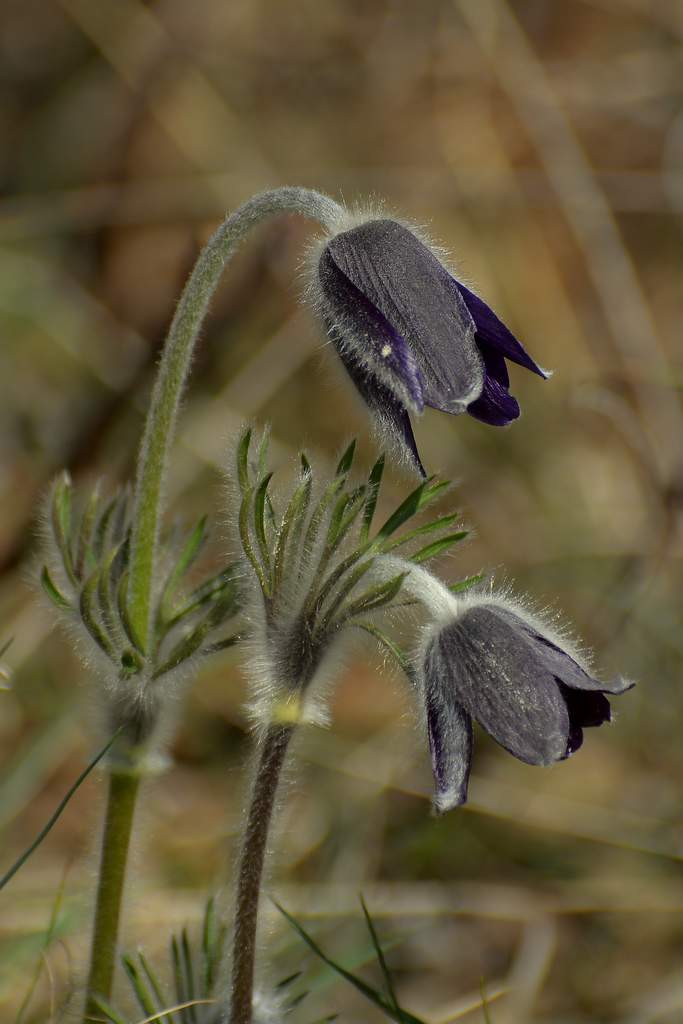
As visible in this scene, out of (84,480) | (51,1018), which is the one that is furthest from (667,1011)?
(84,480)

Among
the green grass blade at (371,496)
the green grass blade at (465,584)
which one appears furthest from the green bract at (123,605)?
the green grass blade at (465,584)

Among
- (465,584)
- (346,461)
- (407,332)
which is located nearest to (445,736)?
(465,584)

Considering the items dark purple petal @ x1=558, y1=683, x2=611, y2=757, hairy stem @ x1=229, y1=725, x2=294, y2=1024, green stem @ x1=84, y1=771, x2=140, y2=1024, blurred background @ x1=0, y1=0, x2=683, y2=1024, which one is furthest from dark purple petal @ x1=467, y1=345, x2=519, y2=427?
green stem @ x1=84, y1=771, x2=140, y2=1024

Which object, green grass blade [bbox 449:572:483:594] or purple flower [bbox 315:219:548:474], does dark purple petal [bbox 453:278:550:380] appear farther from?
green grass blade [bbox 449:572:483:594]

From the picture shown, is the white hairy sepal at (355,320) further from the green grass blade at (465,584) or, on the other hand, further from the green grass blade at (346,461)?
the green grass blade at (465,584)

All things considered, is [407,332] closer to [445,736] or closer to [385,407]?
[385,407]

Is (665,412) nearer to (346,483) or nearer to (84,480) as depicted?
(84,480)

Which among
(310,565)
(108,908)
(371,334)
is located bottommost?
(108,908)
